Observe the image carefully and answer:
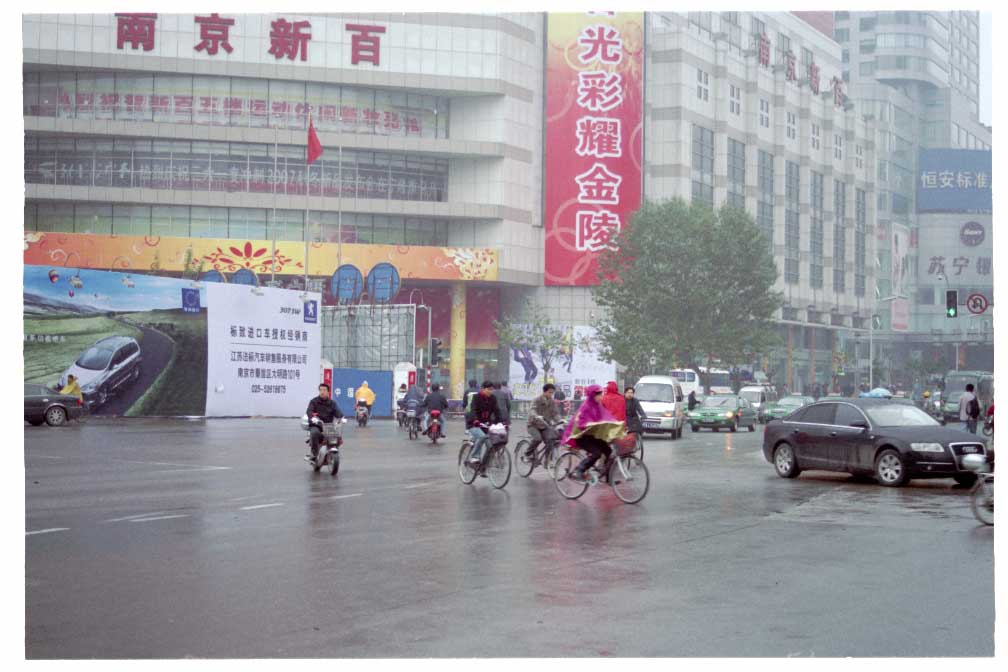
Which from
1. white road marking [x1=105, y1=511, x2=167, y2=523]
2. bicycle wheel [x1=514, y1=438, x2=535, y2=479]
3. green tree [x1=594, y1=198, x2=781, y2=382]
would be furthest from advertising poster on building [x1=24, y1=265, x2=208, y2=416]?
white road marking [x1=105, y1=511, x2=167, y2=523]

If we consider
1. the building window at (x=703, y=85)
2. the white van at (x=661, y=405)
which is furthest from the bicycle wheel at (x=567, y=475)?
the building window at (x=703, y=85)

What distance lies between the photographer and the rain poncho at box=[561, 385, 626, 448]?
54.2 ft

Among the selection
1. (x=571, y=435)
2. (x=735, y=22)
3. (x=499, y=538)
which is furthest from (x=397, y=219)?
(x=499, y=538)

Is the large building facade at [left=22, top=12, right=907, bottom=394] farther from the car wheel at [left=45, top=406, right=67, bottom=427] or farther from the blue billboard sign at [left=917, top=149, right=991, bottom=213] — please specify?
the blue billboard sign at [left=917, top=149, right=991, bottom=213]

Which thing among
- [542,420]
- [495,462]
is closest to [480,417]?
[495,462]

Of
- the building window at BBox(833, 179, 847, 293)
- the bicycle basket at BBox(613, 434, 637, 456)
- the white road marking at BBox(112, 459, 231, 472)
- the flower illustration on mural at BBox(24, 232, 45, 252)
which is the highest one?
the building window at BBox(833, 179, 847, 293)

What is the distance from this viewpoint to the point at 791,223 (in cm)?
9450

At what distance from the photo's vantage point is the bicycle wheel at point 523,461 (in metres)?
20.7

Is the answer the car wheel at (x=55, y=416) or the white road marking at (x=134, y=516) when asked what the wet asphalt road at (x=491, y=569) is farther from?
the car wheel at (x=55, y=416)

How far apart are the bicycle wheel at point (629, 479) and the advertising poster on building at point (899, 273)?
10274 cm

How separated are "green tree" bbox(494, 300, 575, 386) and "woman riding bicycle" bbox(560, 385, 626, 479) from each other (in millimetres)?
53894

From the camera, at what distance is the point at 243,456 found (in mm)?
24719

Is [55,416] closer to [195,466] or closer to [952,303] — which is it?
[195,466]

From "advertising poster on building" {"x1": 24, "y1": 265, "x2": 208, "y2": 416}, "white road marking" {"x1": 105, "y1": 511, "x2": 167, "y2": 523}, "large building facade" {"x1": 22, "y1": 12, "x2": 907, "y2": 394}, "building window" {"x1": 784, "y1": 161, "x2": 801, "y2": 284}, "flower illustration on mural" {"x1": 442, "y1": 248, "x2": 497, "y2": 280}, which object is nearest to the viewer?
"white road marking" {"x1": 105, "y1": 511, "x2": 167, "y2": 523}
